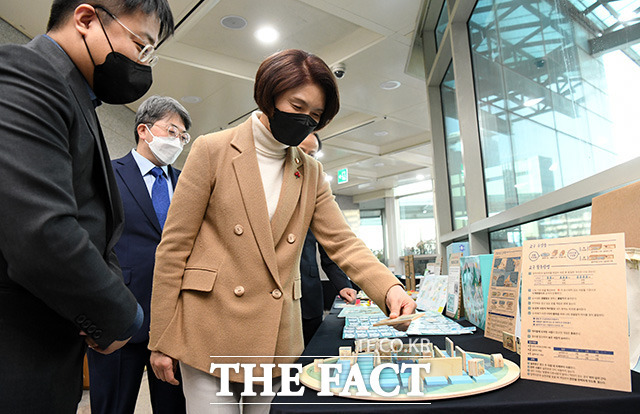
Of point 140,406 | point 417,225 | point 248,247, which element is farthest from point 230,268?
point 417,225

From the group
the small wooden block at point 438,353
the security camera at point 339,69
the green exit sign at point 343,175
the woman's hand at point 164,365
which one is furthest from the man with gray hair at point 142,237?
the green exit sign at point 343,175

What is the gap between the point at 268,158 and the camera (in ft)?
3.91

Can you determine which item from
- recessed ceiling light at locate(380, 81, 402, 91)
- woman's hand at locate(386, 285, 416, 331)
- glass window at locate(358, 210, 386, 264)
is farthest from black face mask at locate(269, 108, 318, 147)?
glass window at locate(358, 210, 386, 264)

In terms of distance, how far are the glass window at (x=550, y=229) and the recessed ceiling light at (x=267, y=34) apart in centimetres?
306

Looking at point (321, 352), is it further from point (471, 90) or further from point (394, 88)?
point (394, 88)

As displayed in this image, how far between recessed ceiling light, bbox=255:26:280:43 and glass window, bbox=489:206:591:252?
3.06 m

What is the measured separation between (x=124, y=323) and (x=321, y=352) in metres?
0.57

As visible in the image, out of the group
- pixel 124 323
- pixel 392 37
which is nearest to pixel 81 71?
pixel 124 323

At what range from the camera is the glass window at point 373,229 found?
40.5ft

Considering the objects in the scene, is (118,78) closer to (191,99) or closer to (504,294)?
(504,294)

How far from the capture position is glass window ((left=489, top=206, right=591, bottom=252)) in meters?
1.46

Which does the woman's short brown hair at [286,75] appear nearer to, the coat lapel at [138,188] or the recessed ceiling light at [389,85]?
the coat lapel at [138,188]

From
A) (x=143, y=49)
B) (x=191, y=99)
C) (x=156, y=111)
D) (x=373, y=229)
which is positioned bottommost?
(x=143, y=49)

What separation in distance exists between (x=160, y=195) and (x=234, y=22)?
9.55ft
